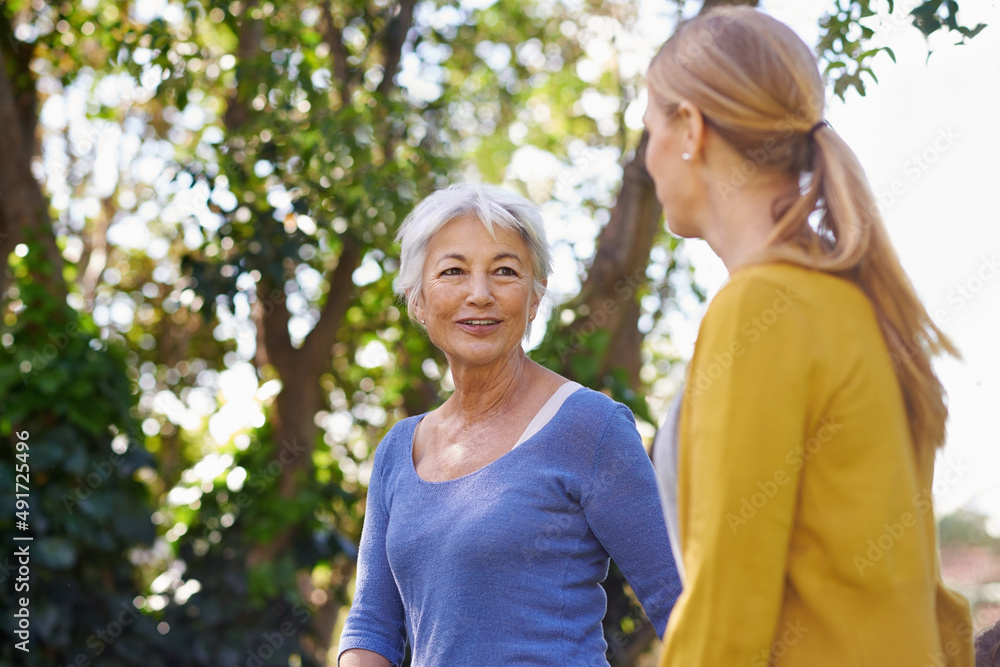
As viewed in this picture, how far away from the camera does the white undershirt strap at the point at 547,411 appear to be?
1749 mm

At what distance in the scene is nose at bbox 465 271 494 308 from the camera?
72.7 inches

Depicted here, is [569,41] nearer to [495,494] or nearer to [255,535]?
[255,535]

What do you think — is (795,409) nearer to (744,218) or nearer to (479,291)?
(744,218)

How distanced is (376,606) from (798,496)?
117 centimetres

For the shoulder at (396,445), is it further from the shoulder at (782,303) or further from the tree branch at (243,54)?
the tree branch at (243,54)

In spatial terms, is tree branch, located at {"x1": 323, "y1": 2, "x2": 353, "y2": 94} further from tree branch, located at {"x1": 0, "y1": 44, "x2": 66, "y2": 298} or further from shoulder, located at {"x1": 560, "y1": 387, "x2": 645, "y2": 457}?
shoulder, located at {"x1": 560, "y1": 387, "x2": 645, "y2": 457}

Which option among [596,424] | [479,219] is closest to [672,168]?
[596,424]

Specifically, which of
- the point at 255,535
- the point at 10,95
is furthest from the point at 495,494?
the point at 10,95

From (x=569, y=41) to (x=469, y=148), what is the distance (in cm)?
134

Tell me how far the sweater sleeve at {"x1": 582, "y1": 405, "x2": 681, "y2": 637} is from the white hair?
0.40 m

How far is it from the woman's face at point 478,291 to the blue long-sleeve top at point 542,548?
230mm

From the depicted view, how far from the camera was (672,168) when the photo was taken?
111 cm

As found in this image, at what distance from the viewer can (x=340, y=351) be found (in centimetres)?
617

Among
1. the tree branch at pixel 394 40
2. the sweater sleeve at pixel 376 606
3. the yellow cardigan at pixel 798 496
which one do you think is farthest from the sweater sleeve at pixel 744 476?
the tree branch at pixel 394 40
